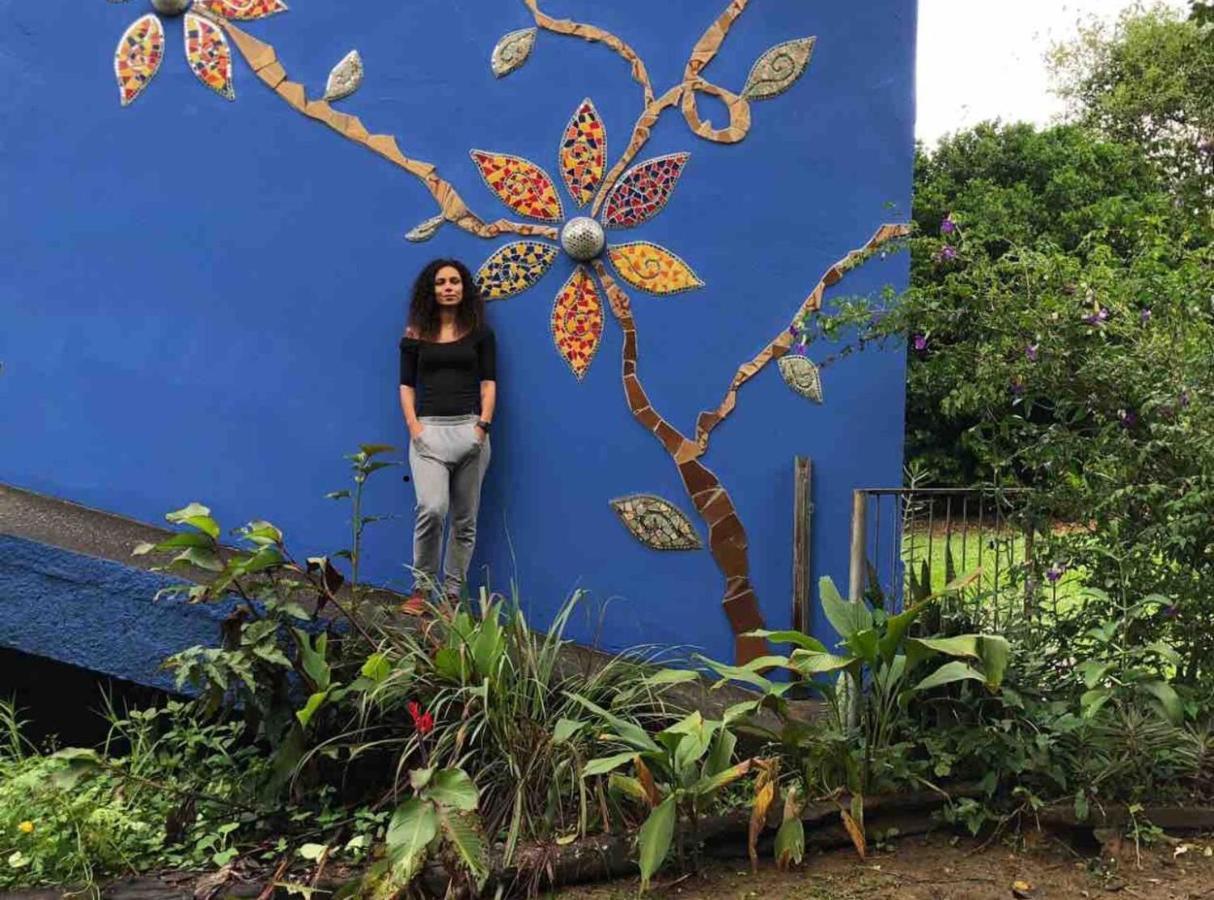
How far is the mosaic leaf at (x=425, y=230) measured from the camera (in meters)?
4.75

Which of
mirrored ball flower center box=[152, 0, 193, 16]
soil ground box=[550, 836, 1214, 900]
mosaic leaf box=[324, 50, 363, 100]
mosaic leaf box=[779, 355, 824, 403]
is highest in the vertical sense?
mirrored ball flower center box=[152, 0, 193, 16]

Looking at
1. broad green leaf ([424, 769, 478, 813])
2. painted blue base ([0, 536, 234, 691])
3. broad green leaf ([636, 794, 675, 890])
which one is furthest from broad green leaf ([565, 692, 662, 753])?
painted blue base ([0, 536, 234, 691])

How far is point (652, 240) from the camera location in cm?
474

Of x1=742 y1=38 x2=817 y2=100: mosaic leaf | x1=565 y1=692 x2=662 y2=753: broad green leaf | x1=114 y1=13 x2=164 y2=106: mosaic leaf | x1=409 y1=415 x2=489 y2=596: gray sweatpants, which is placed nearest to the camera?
x1=565 y1=692 x2=662 y2=753: broad green leaf

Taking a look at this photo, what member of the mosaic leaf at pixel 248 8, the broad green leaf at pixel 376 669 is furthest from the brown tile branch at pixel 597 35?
the broad green leaf at pixel 376 669

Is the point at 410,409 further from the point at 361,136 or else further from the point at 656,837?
the point at 656,837

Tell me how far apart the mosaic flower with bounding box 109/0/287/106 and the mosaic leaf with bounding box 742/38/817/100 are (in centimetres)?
223

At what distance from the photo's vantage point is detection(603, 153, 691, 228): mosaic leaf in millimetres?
4715

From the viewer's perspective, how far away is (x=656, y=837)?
3.01 metres

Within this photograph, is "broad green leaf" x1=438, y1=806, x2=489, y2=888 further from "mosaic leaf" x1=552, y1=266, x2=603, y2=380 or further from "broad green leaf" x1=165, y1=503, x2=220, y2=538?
"mosaic leaf" x1=552, y1=266, x2=603, y2=380

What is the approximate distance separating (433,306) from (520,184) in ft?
2.32

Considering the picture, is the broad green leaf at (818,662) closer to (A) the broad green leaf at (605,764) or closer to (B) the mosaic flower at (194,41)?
(A) the broad green leaf at (605,764)

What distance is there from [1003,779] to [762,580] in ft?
5.18

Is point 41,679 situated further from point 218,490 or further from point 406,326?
point 406,326
